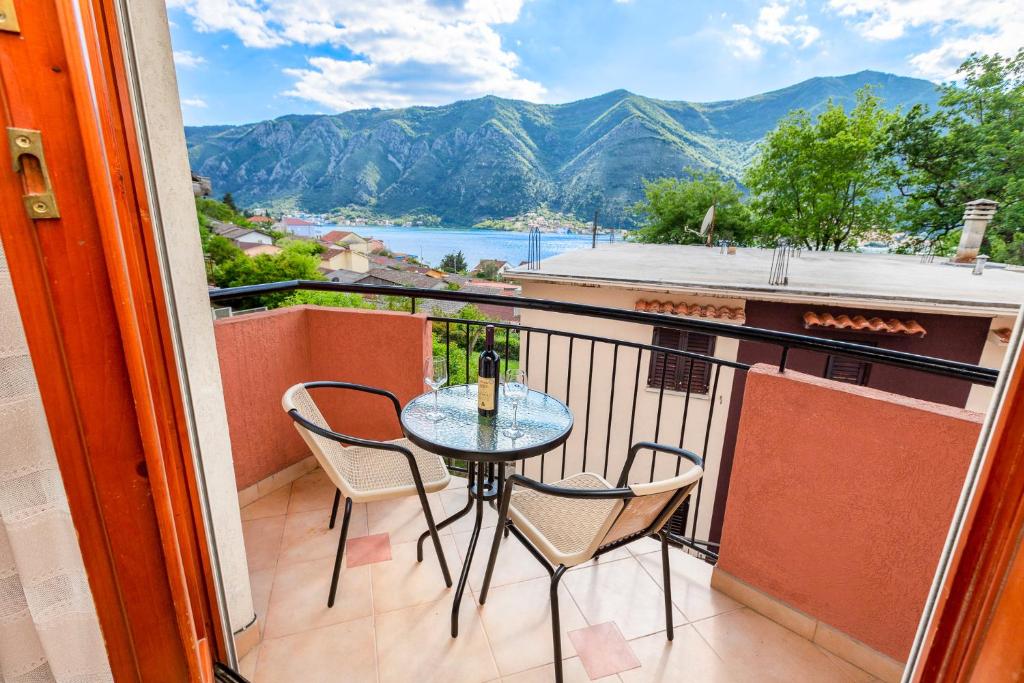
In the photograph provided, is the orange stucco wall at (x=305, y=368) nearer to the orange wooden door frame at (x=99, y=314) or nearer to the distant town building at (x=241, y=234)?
the orange wooden door frame at (x=99, y=314)

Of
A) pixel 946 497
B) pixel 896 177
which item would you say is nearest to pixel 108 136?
pixel 946 497

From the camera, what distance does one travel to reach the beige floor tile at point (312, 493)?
2434 mm

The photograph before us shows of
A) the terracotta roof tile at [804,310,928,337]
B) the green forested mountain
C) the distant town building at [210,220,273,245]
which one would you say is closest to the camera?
the terracotta roof tile at [804,310,928,337]

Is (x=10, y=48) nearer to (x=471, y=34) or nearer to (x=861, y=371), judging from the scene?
(x=861, y=371)

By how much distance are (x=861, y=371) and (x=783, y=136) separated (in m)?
18.7

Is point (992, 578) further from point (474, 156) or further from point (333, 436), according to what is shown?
point (474, 156)

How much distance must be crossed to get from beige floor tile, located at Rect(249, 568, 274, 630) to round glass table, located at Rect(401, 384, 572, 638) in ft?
2.06

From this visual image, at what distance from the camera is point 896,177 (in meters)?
18.6

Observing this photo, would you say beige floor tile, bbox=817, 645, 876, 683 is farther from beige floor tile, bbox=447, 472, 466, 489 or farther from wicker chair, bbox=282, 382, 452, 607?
beige floor tile, bbox=447, 472, 466, 489

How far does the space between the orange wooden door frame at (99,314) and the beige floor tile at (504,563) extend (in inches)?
44.7

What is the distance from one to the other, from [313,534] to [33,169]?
1.98m

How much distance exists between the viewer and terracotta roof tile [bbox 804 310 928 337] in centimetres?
612

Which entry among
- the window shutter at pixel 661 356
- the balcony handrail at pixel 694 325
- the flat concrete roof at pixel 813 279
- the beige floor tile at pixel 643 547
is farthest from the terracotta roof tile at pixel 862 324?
the beige floor tile at pixel 643 547

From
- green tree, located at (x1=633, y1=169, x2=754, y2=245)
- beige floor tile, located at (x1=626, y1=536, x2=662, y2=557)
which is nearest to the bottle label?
beige floor tile, located at (x1=626, y1=536, x2=662, y2=557)
